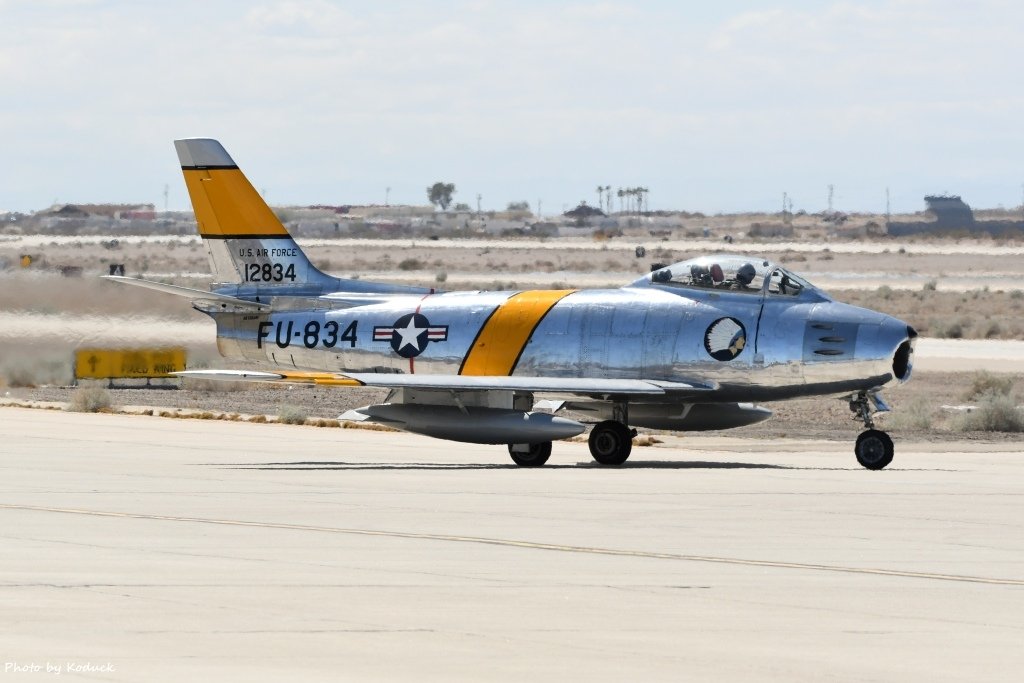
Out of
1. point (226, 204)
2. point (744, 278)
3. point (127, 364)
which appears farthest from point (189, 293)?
point (127, 364)

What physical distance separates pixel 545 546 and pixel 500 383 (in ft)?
30.6

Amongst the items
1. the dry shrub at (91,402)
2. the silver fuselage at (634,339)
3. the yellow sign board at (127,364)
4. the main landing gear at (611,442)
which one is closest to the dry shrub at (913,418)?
the silver fuselage at (634,339)

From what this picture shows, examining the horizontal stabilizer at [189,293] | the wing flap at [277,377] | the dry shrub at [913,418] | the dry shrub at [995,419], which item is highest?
the horizontal stabilizer at [189,293]

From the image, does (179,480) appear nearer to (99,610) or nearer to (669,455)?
(669,455)

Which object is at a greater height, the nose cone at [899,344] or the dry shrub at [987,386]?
the nose cone at [899,344]

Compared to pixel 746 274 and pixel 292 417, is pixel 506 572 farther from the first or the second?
pixel 292 417

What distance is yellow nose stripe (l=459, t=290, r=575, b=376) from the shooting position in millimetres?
26391

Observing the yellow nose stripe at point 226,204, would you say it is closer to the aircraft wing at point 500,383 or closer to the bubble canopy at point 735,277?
the aircraft wing at point 500,383

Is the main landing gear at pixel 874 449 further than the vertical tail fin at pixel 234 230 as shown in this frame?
No

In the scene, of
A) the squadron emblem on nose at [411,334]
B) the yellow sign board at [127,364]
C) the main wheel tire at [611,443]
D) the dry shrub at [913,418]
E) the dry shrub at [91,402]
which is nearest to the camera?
the main wheel tire at [611,443]

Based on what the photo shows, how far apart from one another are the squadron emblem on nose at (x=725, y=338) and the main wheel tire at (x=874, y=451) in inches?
77.8

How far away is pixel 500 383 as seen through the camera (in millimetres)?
24719

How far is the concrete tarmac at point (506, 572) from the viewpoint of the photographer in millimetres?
10320

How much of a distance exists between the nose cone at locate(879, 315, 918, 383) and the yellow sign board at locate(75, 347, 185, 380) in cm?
2286
